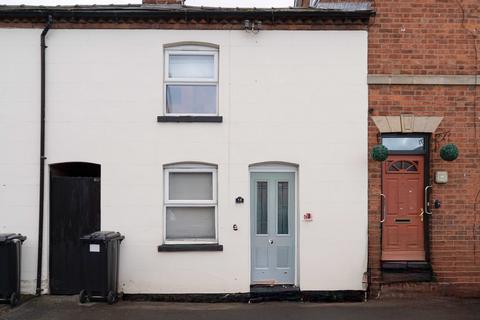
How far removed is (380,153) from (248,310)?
353 centimetres

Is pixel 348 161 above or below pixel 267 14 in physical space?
below

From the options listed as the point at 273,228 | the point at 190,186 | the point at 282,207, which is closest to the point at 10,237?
the point at 190,186

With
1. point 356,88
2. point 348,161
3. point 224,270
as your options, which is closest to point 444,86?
point 356,88

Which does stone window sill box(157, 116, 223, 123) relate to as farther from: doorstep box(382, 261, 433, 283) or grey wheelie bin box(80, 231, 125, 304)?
doorstep box(382, 261, 433, 283)

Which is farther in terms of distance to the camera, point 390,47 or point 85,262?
point 390,47

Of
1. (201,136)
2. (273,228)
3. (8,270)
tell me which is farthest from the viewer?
(273,228)

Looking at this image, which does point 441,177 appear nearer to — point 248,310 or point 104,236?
point 248,310

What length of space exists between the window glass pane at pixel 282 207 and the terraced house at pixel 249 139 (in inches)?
9.3

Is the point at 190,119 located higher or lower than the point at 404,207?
higher

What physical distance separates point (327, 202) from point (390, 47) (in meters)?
3.07

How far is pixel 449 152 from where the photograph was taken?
30.9 feet

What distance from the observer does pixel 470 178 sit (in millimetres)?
9805

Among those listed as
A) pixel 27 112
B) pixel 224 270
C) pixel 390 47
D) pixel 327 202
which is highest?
pixel 390 47

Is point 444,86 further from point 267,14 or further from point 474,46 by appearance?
point 267,14
